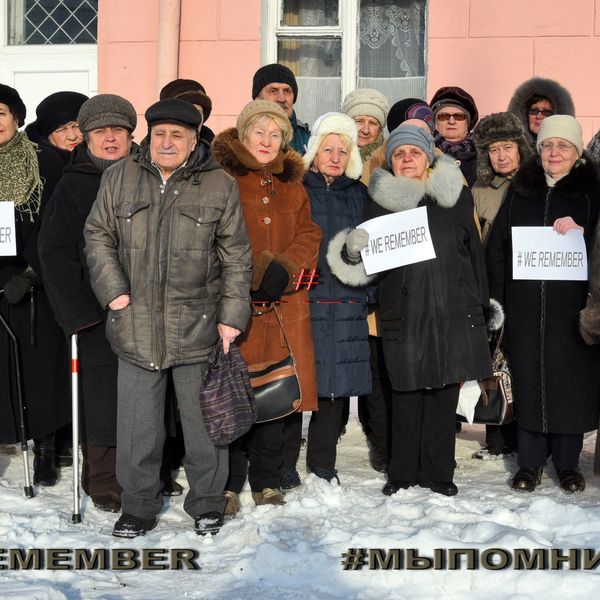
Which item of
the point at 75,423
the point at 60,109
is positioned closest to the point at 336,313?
the point at 75,423

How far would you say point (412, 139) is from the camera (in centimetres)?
505

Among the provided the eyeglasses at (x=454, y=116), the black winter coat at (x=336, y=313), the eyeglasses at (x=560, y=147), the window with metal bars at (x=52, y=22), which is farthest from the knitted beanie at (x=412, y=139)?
the window with metal bars at (x=52, y=22)

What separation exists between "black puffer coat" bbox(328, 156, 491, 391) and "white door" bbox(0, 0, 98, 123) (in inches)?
181

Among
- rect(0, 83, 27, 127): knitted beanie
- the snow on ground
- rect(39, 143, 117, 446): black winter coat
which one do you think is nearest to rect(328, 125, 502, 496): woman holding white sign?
the snow on ground

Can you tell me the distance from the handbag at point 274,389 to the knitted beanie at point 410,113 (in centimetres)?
182

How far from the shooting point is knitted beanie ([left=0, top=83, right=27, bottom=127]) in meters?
5.13

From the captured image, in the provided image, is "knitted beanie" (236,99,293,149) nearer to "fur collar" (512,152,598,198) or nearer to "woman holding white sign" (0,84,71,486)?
"woman holding white sign" (0,84,71,486)

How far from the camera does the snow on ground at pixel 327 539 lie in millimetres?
3740

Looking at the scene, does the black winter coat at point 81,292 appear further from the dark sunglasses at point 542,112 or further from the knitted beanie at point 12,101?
the dark sunglasses at point 542,112

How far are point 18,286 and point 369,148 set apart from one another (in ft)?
6.68

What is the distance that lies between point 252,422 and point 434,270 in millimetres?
1163

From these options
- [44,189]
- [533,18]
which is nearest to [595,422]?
[44,189]

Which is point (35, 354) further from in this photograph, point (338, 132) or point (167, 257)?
point (338, 132)

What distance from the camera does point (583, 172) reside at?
16.9 feet
